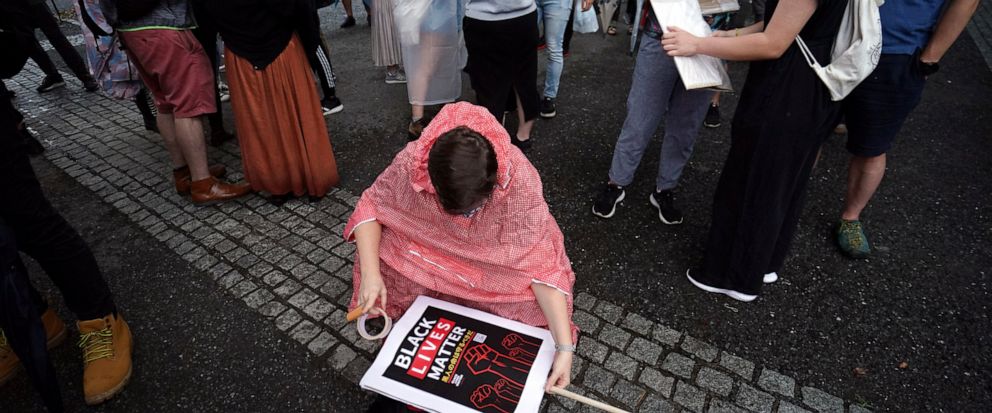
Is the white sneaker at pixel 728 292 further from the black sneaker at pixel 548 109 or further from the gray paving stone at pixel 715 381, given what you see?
the black sneaker at pixel 548 109

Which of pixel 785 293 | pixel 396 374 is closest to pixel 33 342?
pixel 396 374

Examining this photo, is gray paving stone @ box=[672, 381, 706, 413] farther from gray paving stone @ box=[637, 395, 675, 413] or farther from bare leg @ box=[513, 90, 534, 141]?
bare leg @ box=[513, 90, 534, 141]

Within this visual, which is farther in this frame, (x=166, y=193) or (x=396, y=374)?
(x=166, y=193)

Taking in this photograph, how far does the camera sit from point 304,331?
245 centimetres

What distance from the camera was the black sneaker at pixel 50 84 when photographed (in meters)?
5.16

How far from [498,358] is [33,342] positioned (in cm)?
157

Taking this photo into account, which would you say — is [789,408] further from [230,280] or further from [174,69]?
[174,69]

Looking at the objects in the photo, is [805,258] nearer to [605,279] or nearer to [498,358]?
[605,279]

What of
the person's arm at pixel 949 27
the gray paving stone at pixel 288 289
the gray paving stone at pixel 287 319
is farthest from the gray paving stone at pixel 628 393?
the person's arm at pixel 949 27

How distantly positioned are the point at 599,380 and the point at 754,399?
0.62 meters

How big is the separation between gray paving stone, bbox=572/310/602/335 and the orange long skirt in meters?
1.89

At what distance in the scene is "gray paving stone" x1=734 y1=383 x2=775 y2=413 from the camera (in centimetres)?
205

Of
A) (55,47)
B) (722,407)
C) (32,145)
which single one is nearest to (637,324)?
Result: (722,407)

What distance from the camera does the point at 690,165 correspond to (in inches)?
146
